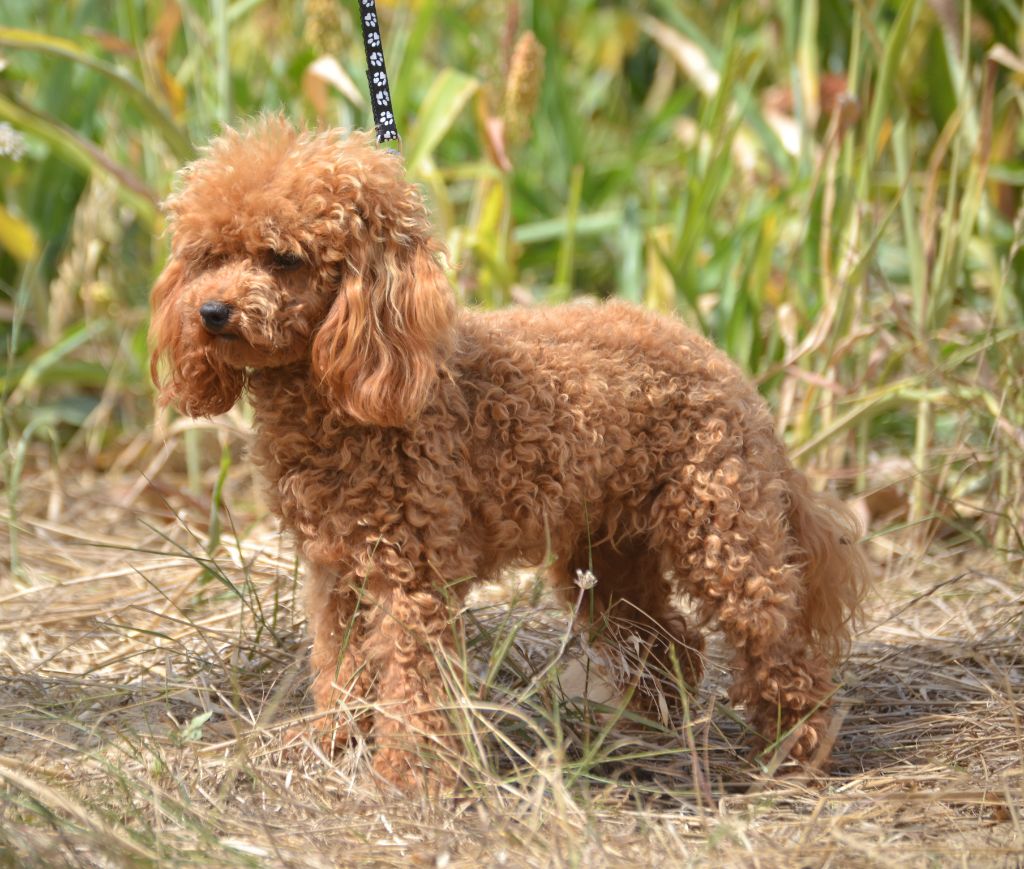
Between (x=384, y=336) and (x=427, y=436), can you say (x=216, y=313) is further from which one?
(x=427, y=436)

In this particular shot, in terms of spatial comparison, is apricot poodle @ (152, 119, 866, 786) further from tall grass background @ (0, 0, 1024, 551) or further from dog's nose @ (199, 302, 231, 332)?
tall grass background @ (0, 0, 1024, 551)

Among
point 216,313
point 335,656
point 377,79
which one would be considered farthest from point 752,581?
point 377,79

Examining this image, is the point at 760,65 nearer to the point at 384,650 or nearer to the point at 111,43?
the point at 111,43

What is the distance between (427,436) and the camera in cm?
239

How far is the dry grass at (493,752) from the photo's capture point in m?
2.12

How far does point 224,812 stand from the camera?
2244 mm

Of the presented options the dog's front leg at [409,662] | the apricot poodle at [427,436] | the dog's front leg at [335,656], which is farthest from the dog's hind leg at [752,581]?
the dog's front leg at [335,656]

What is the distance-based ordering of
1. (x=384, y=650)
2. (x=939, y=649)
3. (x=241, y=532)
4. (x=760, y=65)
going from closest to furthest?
(x=384, y=650)
(x=939, y=649)
(x=241, y=532)
(x=760, y=65)

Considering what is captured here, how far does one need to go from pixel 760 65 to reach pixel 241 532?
2466 millimetres

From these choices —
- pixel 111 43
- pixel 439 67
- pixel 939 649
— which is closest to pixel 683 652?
pixel 939 649

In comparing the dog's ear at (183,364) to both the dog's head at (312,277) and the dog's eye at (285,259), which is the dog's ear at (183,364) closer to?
the dog's head at (312,277)

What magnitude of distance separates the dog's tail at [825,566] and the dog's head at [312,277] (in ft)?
3.09

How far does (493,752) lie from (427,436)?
68cm

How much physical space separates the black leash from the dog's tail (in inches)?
46.2
